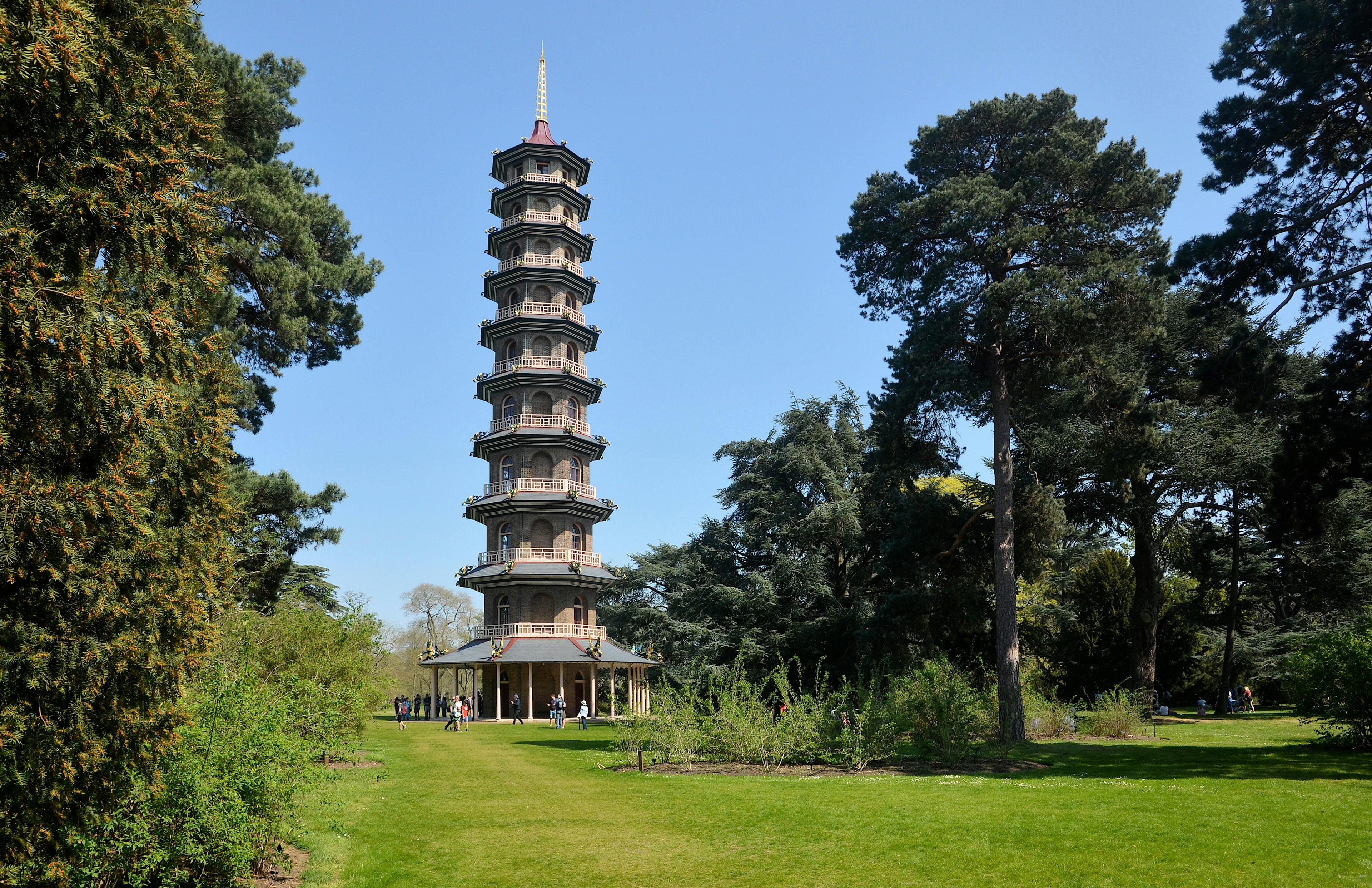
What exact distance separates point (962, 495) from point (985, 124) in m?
11.2

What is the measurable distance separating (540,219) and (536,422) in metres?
10.2

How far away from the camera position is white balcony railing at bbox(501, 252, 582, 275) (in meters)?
42.9

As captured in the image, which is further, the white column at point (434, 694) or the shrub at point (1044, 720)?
the white column at point (434, 694)

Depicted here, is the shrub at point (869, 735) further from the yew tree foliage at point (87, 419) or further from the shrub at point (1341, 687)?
the yew tree foliage at point (87, 419)

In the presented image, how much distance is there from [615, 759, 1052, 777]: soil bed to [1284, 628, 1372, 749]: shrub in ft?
17.3

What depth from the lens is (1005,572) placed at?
22.7m

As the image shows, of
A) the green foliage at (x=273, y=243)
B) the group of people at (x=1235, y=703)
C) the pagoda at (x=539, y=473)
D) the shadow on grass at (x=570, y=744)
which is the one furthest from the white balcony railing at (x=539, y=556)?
the group of people at (x=1235, y=703)

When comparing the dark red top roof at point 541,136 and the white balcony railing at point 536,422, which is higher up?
the dark red top roof at point 541,136

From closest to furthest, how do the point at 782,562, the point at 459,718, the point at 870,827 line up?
the point at 870,827, the point at 782,562, the point at 459,718

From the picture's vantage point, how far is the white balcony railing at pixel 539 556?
3953cm

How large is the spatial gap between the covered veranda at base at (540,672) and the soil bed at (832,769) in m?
18.9

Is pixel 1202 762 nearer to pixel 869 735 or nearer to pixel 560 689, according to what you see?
pixel 869 735

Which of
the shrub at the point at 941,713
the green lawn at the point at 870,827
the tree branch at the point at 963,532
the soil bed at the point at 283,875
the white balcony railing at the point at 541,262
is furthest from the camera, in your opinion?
the white balcony railing at the point at 541,262

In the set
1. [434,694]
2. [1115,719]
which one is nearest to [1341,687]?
[1115,719]
